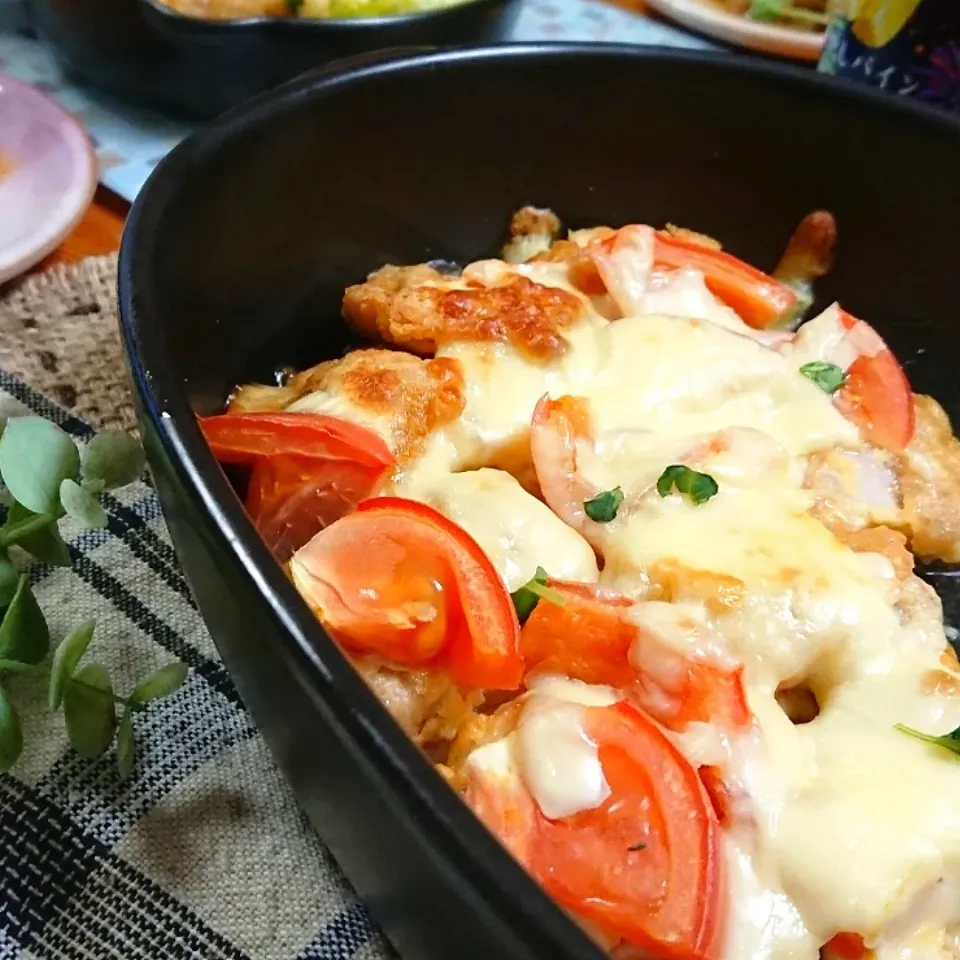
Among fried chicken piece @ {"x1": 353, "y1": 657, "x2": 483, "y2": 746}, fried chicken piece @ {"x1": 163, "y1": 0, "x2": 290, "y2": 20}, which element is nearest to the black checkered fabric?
fried chicken piece @ {"x1": 353, "y1": 657, "x2": 483, "y2": 746}

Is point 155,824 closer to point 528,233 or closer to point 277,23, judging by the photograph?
point 528,233

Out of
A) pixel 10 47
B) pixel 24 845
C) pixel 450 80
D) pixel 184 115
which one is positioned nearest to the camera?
pixel 24 845

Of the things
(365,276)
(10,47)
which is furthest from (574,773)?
(10,47)

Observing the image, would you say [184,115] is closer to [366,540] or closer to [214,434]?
[214,434]

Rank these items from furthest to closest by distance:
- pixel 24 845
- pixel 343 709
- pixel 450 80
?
1. pixel 450 80
2. pixel 24 845
3. pixel 343 709

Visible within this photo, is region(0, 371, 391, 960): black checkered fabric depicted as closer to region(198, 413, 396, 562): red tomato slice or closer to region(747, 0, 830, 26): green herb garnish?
region(198, 413, 396, 562): red tomato slice

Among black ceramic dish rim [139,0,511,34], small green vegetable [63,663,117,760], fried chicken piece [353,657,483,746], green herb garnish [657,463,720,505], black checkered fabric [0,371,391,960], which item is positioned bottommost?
black checkered fabric [0,371,391,960]

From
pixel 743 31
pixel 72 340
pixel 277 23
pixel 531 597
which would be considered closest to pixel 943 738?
pixel 531 597
